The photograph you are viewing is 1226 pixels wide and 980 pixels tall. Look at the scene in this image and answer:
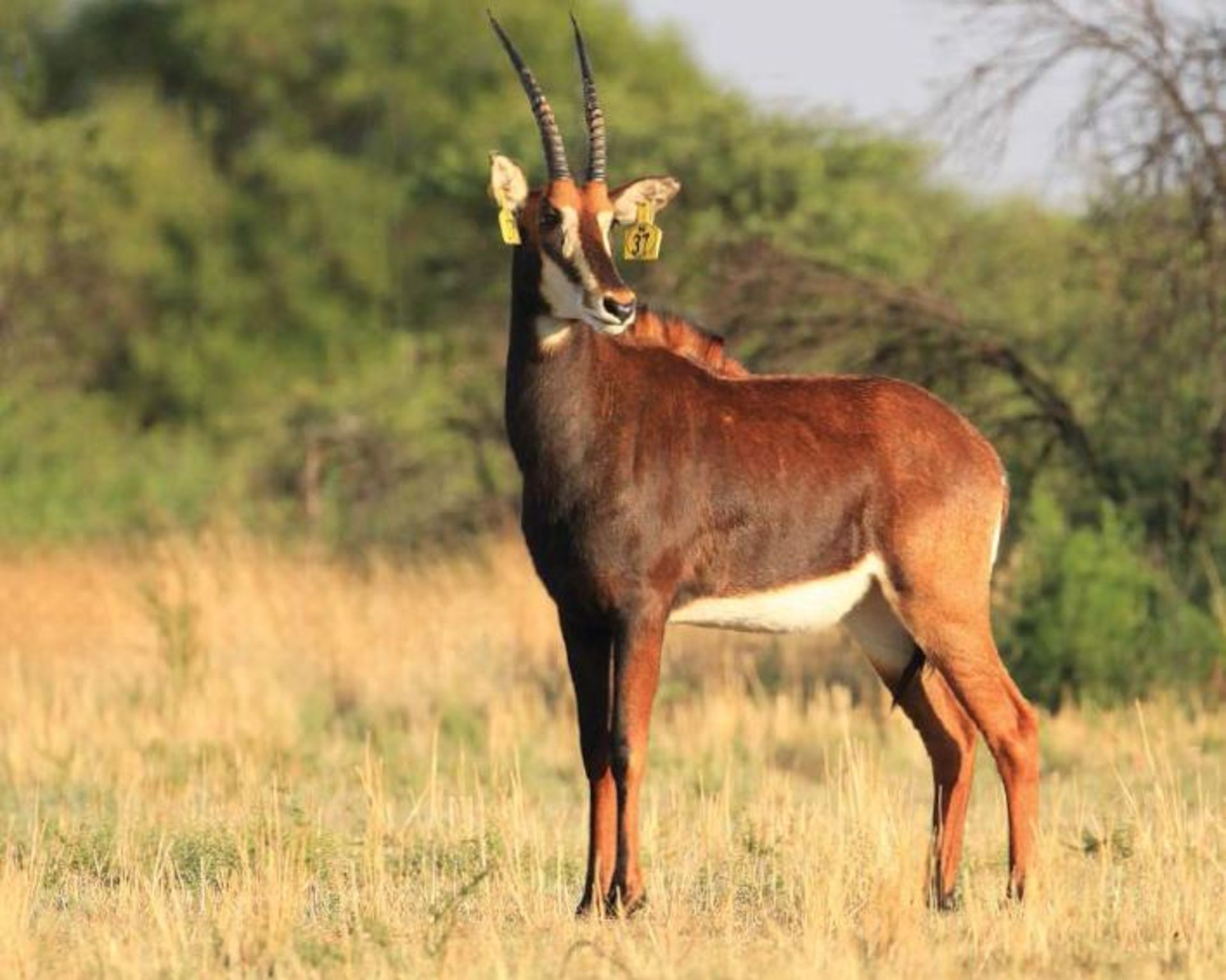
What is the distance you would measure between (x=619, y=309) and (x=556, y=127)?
1.07 meters

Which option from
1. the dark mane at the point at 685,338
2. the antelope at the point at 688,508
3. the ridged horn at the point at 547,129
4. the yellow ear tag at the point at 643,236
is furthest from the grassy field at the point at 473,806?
the ridged horn at the point at 547,129

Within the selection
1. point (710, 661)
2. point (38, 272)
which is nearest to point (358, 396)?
point (38, 272)

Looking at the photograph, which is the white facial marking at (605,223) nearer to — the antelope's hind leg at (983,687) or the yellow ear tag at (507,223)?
the yellow ear tag at (507,223)

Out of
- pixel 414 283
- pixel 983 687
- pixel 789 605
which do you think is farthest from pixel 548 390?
pixel 414 283

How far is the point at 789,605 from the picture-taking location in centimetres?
806

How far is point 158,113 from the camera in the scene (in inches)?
1596

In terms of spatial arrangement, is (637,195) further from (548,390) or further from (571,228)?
(548,390)

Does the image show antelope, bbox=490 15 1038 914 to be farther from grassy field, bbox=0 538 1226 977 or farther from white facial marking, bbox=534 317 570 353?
grassy field, bbox=0 538 1226 977

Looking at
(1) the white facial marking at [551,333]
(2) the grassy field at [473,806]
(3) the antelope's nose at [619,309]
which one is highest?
(3) the antelope's nose at [619,309]

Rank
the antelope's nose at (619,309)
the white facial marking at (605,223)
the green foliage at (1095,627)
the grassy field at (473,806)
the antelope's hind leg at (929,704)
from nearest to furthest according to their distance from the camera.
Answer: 1. the grassy field at (473,806)
2. the antelope's nose at (619,309)
3. the white facial marking at (605,223)
4. the antelope's hind leg at (929,704)
5. the green foliage at (1095,627)

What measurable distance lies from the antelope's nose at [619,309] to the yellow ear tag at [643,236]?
84cm

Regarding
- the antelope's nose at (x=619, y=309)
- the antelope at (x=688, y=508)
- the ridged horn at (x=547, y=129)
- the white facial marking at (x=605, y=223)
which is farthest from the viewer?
the ridged horn at (x=547, y=129)

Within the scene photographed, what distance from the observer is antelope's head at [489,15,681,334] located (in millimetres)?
7668

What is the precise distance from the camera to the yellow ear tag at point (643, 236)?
27.7 ft
